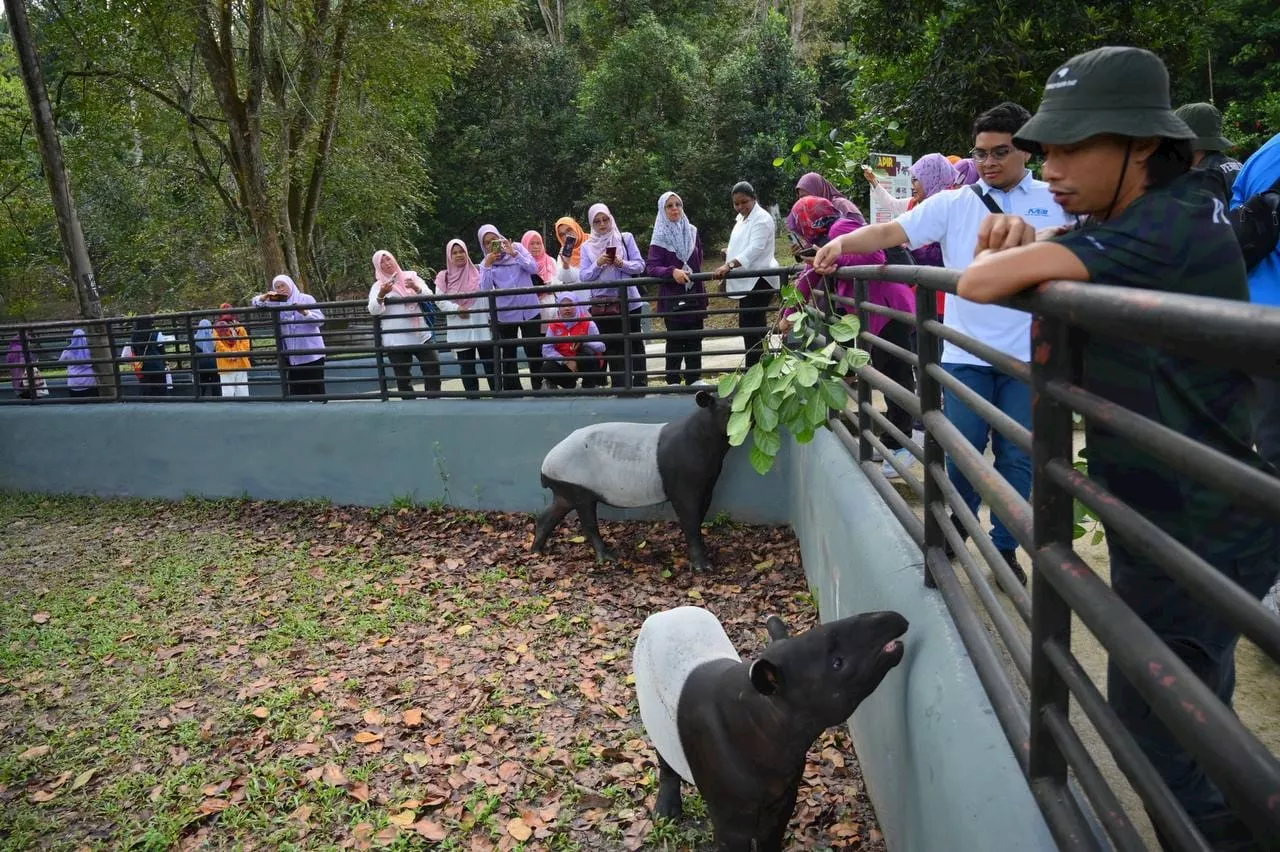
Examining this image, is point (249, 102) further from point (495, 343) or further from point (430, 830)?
point (430, 830)

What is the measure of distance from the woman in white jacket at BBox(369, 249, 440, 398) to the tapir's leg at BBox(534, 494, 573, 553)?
208cm

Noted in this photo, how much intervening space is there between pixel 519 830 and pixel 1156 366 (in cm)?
299

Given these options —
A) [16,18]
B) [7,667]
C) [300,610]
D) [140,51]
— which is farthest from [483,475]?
[140,51]

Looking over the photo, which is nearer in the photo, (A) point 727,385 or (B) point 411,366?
(A) point 727,385

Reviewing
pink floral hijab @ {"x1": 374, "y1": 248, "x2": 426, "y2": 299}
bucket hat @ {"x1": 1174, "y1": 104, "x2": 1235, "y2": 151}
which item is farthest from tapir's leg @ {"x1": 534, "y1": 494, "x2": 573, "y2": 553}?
bucket hat @ {"x1": 1174, "y1": 104, "x2": 1235, "y2": 151}

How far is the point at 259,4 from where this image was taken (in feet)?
48.4

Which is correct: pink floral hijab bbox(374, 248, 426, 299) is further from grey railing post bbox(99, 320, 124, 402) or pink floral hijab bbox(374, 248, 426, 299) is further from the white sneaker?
the white sneaker

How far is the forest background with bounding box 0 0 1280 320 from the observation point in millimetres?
9586

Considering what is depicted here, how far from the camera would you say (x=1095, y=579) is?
1.53m

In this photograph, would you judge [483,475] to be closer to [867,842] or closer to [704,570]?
[704,570]

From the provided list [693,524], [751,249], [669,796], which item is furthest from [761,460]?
[751,249]

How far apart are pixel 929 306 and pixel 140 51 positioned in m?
17.2

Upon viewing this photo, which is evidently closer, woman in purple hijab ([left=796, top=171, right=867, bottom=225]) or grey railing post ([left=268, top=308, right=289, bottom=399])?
woman in purple hijab ([left=796, top=171, right=867, bottom=225])

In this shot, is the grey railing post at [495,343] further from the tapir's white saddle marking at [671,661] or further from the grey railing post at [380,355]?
the tapir's white saddle marking at [671,661]
